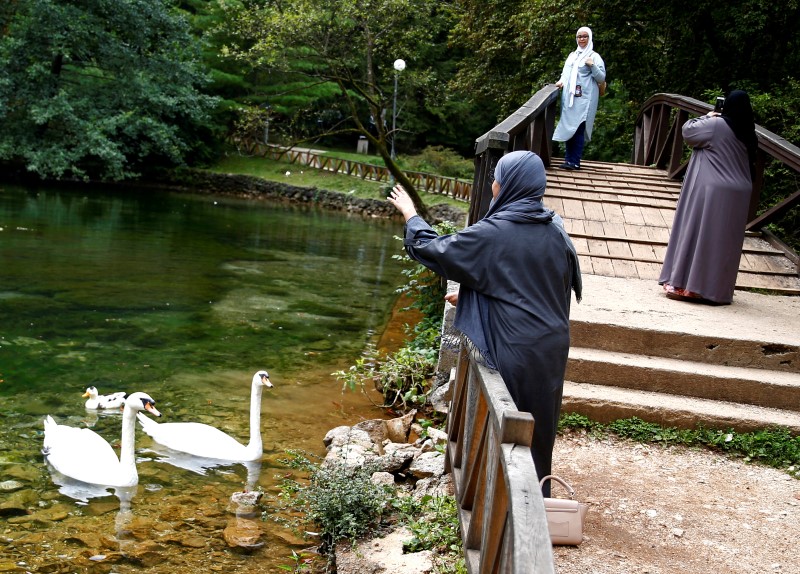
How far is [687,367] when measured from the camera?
235 inches

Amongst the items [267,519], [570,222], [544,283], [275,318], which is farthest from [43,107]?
[544,283]

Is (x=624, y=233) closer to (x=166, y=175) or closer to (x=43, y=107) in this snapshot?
(x=43, y=107)

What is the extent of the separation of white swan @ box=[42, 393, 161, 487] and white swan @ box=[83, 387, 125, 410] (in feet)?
2.90

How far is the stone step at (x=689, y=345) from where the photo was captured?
20.0 feet

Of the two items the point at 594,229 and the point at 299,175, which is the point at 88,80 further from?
the point at 594,229

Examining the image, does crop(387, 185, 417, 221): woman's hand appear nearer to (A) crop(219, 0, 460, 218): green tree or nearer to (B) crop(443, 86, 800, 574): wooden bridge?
(B) crop(443, 86, 800, 574): wooden bridge

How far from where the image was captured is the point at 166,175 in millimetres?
36656

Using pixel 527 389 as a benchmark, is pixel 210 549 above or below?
below

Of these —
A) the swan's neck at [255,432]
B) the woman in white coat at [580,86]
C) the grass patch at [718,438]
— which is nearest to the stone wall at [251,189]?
the woman in white coat at [580,86]

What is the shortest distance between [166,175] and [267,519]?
32.6 m

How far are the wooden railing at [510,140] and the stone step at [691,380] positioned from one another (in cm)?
157

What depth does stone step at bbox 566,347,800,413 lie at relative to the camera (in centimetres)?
577

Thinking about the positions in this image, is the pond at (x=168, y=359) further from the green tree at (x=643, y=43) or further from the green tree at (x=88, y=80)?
the green tree at (x=88, y=80)

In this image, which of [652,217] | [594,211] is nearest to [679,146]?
[652,217]
